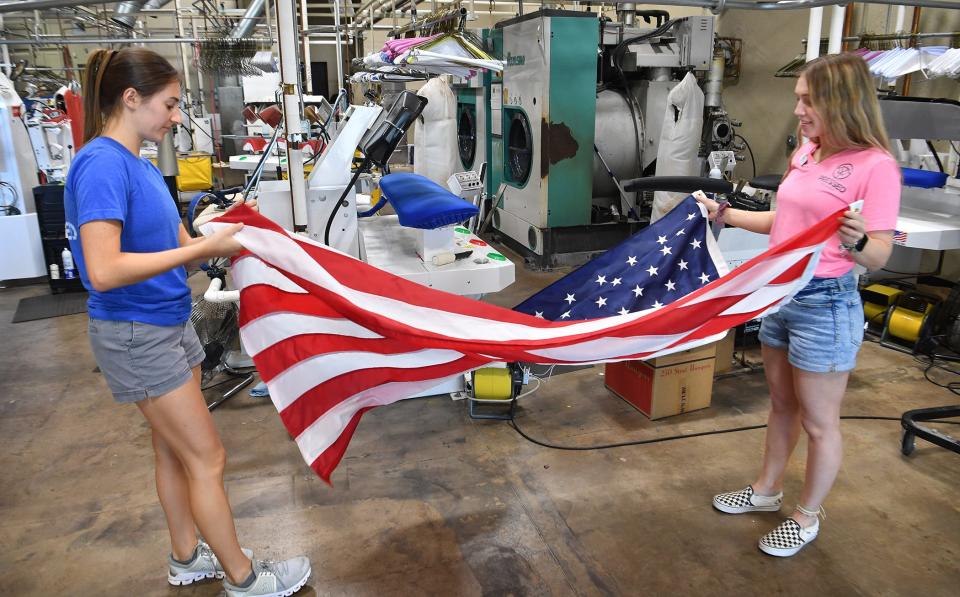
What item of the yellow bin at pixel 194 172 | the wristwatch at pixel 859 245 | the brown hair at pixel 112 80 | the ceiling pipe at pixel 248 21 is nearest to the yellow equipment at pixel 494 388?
the wristwatch at pixel 859 245

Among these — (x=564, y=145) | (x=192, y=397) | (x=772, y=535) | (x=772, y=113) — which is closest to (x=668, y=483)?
(x=772, y=535)

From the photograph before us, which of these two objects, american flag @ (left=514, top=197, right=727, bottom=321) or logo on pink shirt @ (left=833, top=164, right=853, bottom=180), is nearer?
logo on pink shirt @ (left=833, top=164, right=853, bottom=180)

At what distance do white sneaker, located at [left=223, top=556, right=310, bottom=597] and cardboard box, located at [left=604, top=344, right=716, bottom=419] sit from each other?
1734mm

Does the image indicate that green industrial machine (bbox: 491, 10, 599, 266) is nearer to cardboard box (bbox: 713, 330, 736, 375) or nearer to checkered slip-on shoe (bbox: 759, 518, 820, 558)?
cardboard box (bbox: 713, 330, 736, 375)

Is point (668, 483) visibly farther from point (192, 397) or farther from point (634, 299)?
point (192, 397)

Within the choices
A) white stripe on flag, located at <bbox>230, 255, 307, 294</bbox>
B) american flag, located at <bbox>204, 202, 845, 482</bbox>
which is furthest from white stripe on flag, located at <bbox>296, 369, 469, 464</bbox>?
white stripe on flag, located at <bbox>230, 255, 307, 294</bbox>

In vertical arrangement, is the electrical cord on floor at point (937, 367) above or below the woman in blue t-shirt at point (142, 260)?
below

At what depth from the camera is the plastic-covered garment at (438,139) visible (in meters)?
5.12

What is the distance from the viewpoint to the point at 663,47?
5.60 meters

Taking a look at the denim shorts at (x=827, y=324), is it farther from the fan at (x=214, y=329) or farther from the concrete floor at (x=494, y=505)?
the fan at (x=214, y=329)

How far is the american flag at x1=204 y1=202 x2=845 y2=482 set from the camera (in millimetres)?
1872

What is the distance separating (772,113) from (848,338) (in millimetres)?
5374

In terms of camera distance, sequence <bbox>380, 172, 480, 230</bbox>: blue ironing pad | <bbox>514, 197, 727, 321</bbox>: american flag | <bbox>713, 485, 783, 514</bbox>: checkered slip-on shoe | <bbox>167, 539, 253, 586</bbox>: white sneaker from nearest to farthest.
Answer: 1. <bbox>167, 539, 253, 586</bbox>: white sneaker
2. <bbox>713, 485, 783, 514</bbox>: checkered slip-on shoe
3. <bbox>514, 197, 727, 321</bbox>: american flag
4. <bbox>380, 172, 480, 230</bbox>: blue ironing pad

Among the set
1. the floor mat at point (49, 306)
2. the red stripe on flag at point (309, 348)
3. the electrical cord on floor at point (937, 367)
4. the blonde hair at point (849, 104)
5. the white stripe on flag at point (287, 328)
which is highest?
the blonde hair at point (849, 104)
